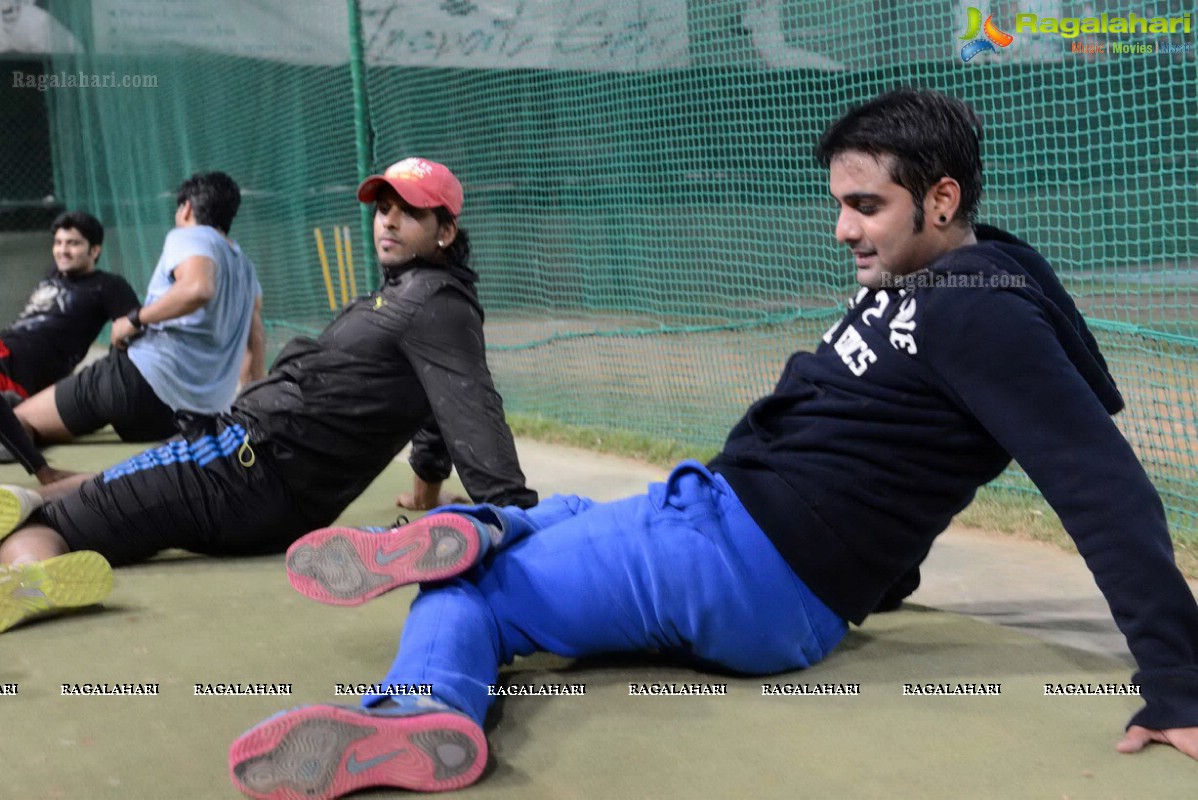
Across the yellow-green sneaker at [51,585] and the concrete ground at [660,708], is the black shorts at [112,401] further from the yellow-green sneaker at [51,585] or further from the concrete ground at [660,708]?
the yellow-green sneaker at [51,585]

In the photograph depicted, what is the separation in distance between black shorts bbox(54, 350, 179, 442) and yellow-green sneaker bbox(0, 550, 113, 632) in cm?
265

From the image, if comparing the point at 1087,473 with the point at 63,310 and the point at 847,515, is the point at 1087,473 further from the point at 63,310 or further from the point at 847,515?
the point at 63,310

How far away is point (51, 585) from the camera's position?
3.15 metres

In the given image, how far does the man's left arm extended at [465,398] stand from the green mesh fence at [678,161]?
1.83m

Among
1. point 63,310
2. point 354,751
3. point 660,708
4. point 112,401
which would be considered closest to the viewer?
point 354,751

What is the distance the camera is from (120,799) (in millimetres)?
2146

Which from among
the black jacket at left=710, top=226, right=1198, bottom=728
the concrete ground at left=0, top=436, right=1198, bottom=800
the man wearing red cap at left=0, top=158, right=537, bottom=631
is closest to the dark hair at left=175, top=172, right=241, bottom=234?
the man wearing red cap at left=0, top=158, right=537, bottom=631

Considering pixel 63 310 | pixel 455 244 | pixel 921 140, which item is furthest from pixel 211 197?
pixel 921 140

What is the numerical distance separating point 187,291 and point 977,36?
3237 mm

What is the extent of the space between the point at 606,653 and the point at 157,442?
3.90 meters

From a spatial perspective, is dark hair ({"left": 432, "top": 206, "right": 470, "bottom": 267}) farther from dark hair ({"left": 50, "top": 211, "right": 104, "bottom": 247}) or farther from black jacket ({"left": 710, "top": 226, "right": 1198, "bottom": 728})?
dark hair ({"left": 50, "top": 211, "right": 104, "bottom": 247})

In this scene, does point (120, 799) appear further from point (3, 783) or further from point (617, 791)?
point (617, 791)

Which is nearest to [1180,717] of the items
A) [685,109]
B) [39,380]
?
[685,109]

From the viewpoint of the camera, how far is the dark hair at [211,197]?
5355mm
